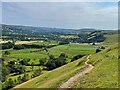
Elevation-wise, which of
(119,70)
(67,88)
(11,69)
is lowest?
(11,69)

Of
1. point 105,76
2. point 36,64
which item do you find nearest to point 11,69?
point 36,64

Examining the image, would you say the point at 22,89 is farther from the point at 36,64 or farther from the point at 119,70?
the point at 36,64

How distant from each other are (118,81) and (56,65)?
82080mm

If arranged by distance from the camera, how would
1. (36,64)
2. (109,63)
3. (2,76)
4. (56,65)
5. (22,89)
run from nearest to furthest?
(109,63) → (22,89) → (2,76) → (56,65) → (36,64)

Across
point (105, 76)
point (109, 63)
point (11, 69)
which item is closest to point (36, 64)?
point (11, 69)

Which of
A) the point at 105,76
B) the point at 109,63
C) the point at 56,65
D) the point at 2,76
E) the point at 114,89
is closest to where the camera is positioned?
the point at 114,89

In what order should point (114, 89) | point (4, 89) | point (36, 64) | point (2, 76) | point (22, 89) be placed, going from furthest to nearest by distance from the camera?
1. point (36, 64)
2. point (2, 76)
3. point (4, 89)
4. point (22, 89)
5. point (114, 89)

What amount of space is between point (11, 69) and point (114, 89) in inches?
3756

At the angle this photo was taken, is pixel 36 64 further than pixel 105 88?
Yes

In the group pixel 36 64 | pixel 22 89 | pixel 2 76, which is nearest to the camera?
pixel 22 89

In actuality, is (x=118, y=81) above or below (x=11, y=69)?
above

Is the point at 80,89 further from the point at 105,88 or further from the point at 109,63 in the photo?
the point at 109,63

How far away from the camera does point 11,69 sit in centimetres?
11594

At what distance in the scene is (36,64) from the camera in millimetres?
128125
